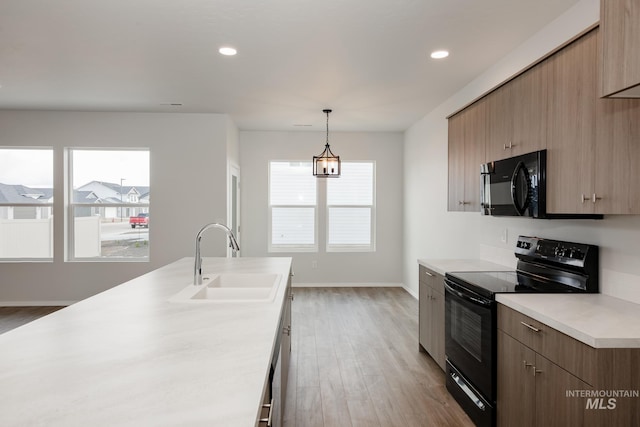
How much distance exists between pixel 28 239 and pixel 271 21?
4872 mm

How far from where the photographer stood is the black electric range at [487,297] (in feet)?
7.31

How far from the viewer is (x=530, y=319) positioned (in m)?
1.90

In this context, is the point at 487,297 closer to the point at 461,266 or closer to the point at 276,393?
the point at 461,266

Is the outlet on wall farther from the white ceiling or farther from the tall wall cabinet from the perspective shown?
the white ceiling

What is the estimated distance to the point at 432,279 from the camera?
329cm

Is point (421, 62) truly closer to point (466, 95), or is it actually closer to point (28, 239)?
point (466, 95)

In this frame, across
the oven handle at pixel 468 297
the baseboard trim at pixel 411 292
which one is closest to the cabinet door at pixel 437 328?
the oven handle at pixel 468 297

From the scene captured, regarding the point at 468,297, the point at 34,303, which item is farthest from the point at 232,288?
the point at 34,303

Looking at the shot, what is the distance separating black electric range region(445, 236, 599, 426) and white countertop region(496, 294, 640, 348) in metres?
0.14

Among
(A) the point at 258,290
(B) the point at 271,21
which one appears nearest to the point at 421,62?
(B) the point at 271,21

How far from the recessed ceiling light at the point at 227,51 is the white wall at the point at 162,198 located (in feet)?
7.20

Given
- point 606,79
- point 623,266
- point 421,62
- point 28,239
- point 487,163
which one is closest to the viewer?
point 606,79

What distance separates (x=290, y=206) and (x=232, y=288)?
409 cm

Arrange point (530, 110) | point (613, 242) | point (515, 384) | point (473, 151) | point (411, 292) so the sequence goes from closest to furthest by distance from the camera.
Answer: point (515, 384), point (613, 242), point (530, 110), point (473, 151), point (411, 292)
